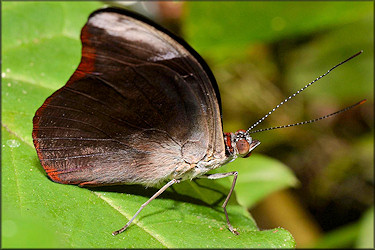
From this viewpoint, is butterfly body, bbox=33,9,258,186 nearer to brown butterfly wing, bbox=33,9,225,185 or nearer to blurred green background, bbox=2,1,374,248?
brown butterfly wing, bbox=33,9,225,185

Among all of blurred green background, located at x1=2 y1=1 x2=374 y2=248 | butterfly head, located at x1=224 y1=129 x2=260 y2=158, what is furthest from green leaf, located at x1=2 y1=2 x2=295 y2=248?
blurred green background, located at x1=2 y1=1 x2=374 y2=248

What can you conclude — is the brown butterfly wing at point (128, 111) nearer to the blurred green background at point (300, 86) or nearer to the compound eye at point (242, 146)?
the compound eye at point (242, 146)

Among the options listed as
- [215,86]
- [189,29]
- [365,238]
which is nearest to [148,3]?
[189,29]

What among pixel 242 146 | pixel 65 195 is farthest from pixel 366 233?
pixel 65 195

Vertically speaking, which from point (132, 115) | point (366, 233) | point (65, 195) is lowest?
point (366, 233)

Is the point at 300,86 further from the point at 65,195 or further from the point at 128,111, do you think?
the point at 65,195

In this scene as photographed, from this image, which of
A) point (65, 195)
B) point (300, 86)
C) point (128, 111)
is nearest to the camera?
point (65, 195)

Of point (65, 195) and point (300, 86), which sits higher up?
point (65, 195)

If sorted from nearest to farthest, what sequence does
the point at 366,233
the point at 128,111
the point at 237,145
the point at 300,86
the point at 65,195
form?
the point at 65,195, the point at 128,111, the point at 237,145, the point at 366,233, the point at 300,86

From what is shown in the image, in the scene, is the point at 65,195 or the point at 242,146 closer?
the point at 65,195
